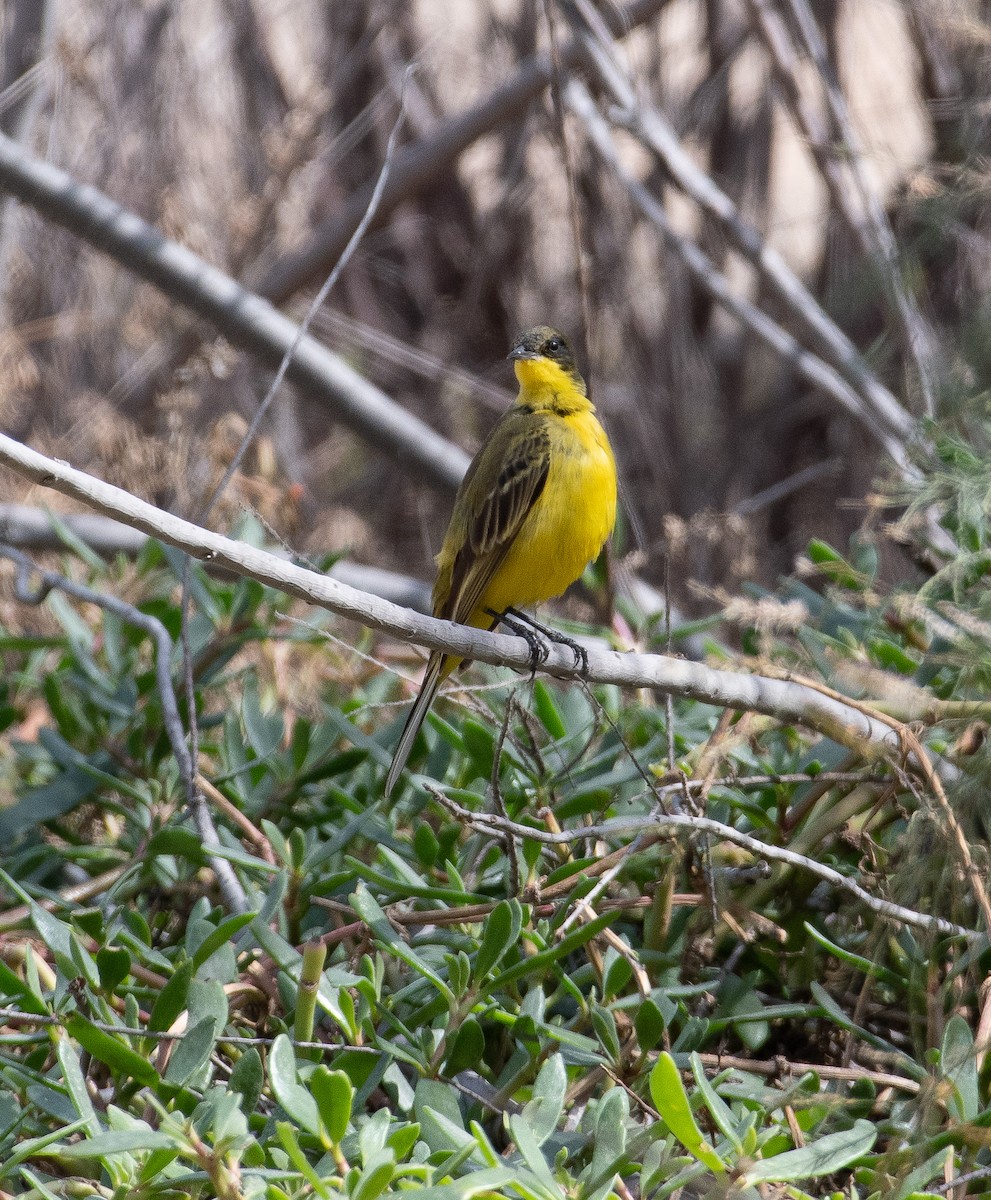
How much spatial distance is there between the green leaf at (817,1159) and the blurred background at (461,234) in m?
5.02

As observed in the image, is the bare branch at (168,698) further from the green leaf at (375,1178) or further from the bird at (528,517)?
the bird at (528,517)

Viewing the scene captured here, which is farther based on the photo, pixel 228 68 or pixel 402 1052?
pixel 228 68

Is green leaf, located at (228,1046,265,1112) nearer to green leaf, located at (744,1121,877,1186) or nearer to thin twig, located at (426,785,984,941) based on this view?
thin twig, located at (426,785,984,941)

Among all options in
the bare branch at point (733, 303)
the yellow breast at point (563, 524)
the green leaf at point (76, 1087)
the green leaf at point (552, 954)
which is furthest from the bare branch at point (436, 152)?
the green leaf at point (76, 1087)

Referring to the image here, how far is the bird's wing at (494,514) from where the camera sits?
4.04 m

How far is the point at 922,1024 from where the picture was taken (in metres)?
2.18

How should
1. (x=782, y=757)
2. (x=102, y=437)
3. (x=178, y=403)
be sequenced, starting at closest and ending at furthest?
(x=782, y=757) → (x=178, y=403) → (x=102, y=437)

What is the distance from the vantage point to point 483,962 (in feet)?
6.22

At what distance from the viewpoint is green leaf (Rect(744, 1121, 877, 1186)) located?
5.18 feet

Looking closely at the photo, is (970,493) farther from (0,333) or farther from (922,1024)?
(0,333)

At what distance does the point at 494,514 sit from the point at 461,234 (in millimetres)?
4227

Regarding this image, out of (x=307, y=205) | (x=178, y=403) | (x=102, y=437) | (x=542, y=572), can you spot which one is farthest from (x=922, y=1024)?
(x=307, y=205)

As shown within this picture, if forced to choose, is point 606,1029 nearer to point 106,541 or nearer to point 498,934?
point 498,934

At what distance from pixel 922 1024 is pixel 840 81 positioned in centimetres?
603
